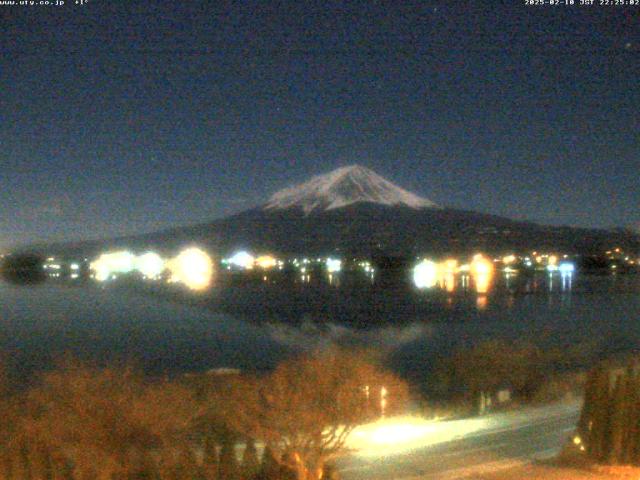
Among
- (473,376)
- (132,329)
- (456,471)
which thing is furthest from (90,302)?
(456,471)

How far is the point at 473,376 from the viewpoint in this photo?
16.6 metres

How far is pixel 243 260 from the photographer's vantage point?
48219 millimetres

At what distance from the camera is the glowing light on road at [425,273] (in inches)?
1662

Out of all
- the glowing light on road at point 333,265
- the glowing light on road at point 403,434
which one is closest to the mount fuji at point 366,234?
the glowing light on road at point 333,265

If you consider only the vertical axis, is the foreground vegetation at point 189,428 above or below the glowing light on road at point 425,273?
below

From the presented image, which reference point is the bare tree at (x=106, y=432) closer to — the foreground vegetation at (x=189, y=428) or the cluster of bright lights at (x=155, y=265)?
the foreground vegetation at (x=189, y=428)

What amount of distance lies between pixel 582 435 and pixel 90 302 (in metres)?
27.1

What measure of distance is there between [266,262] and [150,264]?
7.36 m

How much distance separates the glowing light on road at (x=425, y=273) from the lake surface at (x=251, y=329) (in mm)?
5718

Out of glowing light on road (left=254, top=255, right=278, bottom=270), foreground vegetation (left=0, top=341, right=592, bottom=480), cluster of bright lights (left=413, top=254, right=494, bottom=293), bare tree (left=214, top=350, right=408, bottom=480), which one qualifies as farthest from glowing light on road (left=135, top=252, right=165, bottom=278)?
bare tree (left=214, top=350, right=408, bottom=480)

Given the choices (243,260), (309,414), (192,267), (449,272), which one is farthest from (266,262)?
(309,414)

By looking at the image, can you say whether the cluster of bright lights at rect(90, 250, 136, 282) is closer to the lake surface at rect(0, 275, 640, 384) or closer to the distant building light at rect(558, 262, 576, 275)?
the lake surface at rect(0, 275, 640, 384)

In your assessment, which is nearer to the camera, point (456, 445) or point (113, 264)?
point (456, 445)

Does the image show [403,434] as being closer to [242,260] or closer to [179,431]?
[179,431]
